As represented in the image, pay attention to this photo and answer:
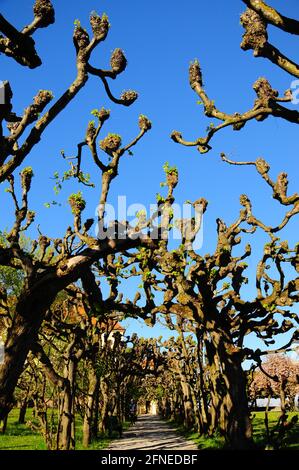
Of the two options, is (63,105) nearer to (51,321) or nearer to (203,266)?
(203,266)

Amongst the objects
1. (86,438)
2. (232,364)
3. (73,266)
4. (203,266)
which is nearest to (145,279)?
(203,266)

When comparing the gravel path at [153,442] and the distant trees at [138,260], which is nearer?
the distant trees at [138,260]

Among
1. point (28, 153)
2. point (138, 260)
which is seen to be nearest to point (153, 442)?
point (138, 260)

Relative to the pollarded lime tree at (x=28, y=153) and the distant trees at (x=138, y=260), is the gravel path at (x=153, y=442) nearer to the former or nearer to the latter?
the distant trees at (x=138, y=260)

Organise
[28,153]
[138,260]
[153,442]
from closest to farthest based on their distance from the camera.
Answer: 1. [28,153]
2. [138,260]
3. [153,442]

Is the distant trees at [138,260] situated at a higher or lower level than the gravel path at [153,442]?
higher

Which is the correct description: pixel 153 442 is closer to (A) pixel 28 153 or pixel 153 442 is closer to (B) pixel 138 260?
(B) pixel 138 260

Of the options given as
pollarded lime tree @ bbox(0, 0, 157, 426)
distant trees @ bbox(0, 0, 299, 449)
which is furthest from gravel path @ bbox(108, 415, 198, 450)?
pollarded lime tree @ bbox(0, 0, 157, 426)

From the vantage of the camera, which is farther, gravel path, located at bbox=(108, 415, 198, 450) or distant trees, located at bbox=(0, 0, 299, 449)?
gravel path, located at bbox=(108, 415, 198, 450)

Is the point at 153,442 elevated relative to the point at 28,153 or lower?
lower

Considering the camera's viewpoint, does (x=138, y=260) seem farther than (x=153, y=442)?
No

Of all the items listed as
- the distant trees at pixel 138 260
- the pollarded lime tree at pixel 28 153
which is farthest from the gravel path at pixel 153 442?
the pollarded lime tree at pixel 28 153

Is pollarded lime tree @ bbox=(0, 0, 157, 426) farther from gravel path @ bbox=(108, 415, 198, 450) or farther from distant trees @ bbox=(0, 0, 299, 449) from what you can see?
gravel path @ bbox=(108, 415, 198, 450)

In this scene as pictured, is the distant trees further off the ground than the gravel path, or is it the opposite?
the distant trees
